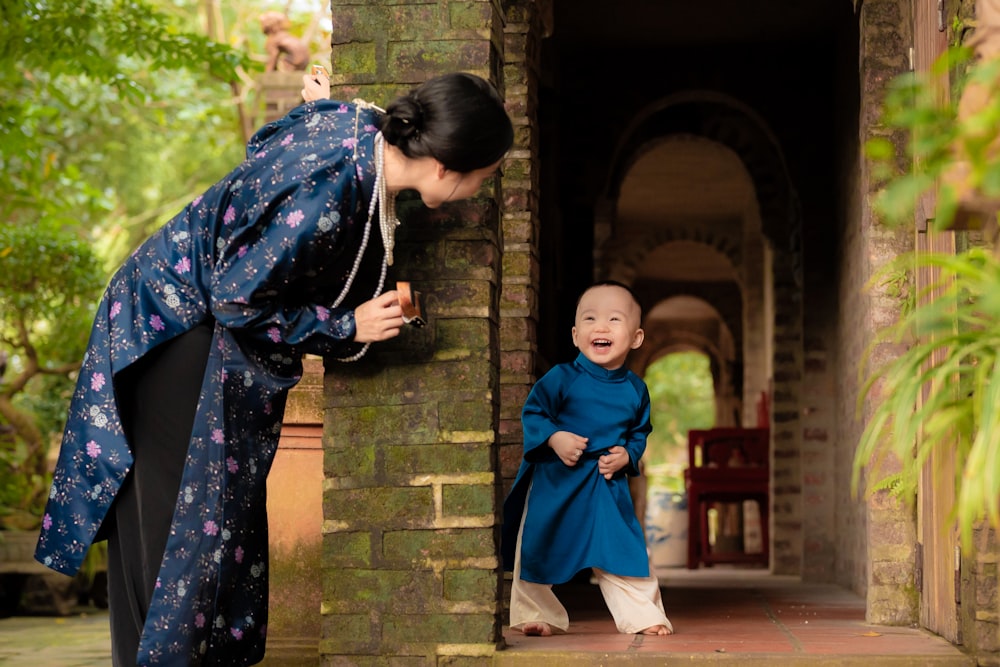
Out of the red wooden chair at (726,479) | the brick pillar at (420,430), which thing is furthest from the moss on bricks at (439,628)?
the red wooden chair at (726,479)

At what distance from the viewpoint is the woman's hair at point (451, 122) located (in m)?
2.86

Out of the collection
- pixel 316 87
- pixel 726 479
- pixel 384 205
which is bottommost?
pixel 726 479

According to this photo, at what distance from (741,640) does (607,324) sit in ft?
3.50

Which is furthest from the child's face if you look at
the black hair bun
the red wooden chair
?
the red wooden chair

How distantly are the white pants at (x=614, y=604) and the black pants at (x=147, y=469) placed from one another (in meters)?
1.28

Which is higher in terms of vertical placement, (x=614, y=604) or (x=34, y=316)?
(x=34, y=316)

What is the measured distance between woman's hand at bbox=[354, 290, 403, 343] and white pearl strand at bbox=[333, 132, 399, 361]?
0.30 ft

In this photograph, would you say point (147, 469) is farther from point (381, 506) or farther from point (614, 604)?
point (614, 604)

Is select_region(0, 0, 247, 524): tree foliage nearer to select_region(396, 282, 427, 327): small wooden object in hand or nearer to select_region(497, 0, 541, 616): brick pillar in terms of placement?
select_region(497, 0, 541, 616): brick pillar

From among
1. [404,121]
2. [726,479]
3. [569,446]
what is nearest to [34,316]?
[726,479]

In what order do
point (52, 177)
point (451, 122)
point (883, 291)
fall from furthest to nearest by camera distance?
point (52, 177)
point (883, 291)
point (451, 122)

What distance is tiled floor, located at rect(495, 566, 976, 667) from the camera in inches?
123

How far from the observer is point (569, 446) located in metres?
3.79

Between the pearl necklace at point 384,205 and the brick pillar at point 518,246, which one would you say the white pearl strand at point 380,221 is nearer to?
the pearl necklace at point 384,205
